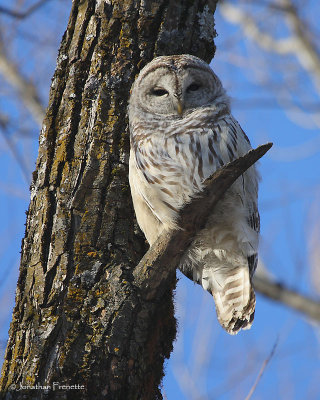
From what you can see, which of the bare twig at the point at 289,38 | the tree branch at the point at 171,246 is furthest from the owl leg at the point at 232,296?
the bare twig at the point at 289,38

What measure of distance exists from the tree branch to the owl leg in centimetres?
79

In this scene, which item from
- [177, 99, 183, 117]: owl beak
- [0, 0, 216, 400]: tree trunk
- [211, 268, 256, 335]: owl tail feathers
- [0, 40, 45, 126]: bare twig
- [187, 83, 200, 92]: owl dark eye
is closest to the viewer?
[0, 0, 216, 400]: tree trunk

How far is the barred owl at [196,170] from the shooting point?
307 centimetres

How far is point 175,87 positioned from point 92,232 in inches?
49.9

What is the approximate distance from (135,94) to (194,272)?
3.77ft

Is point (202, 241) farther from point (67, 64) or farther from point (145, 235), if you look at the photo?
point (67, 64)

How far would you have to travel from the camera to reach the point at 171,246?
2.64 metres

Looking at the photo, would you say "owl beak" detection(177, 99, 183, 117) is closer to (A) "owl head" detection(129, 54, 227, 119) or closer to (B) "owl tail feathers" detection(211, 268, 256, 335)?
(A) "owl head" detection(129, 54, 227, 119)

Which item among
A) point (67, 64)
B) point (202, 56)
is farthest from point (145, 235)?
point (202, 56)

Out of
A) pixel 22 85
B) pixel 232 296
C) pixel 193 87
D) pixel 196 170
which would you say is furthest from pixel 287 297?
pixel 22 85

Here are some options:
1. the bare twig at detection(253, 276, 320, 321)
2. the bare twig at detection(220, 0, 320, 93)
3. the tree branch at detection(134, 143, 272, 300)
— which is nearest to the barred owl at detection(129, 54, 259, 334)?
the tree branch at detection(134, 143, 272, 300)

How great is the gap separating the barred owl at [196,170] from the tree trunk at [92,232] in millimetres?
93

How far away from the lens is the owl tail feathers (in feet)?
10.8

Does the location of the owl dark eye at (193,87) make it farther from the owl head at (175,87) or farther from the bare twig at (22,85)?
the bare twig at (22,85)
